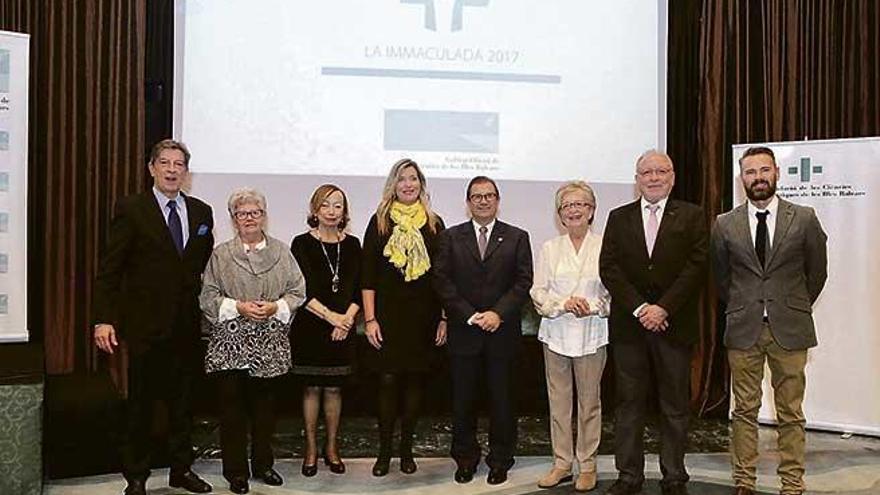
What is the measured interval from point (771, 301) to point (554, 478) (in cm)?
114

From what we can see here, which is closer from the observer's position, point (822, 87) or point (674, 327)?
point (674, 327)

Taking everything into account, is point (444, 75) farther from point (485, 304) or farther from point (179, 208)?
point (179, 208)

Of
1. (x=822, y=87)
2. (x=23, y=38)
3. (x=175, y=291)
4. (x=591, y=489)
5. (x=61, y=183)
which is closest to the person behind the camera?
(x=175, y=291)

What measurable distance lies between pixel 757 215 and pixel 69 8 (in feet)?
12.1

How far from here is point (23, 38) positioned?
4.30 meters

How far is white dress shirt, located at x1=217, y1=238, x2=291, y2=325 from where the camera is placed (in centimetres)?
349

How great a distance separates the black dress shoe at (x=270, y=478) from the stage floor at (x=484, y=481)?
0.09 ft

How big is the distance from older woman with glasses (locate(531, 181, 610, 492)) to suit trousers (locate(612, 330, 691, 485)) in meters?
0.11

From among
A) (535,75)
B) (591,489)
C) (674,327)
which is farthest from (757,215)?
(535,75)

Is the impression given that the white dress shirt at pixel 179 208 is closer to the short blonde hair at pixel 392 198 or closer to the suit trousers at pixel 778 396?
the short blonde hair at pixel 392 198

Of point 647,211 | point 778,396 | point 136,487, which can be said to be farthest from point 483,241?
point 136,487

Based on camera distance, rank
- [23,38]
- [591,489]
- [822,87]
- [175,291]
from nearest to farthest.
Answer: [175,291]
[591,489]
[23,38]
[822,87]

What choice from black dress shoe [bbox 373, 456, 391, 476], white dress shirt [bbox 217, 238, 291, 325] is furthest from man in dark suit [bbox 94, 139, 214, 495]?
black dress shoe [bbox 373, 456, 391, 476]

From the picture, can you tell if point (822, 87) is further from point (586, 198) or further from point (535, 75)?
point (586, 198)
